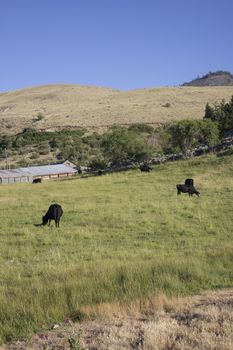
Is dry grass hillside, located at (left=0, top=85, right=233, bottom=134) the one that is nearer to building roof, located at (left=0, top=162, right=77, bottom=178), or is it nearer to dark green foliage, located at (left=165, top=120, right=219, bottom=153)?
building roof, located at (left=0, top=162, right=77, bottom=178)

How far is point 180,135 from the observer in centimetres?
5703

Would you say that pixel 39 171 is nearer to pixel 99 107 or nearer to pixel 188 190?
pixel 188 190

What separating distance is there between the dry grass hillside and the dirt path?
94479mm

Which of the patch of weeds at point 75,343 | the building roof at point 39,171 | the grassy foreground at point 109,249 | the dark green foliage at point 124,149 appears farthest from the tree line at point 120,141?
the patch of weeds at point 75,343

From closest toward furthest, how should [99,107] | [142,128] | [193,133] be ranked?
→ [193,133] → [142,128] → [99,107]

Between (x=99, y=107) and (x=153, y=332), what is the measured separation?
395 ft

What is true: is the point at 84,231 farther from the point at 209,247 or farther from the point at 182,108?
the point at 182,108

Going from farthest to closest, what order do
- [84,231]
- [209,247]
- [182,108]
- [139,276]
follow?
[182,108], [84,231], [209,247], [139,276]

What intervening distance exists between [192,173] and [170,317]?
33528 mm

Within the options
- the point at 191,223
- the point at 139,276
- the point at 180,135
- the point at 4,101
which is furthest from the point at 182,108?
the point at 139,276

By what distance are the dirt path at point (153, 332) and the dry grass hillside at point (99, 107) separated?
9448 centimetres

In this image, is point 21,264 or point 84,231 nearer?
point 21,264

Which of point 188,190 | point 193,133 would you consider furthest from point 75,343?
point 193,133

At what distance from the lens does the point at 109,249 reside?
15406 mm
